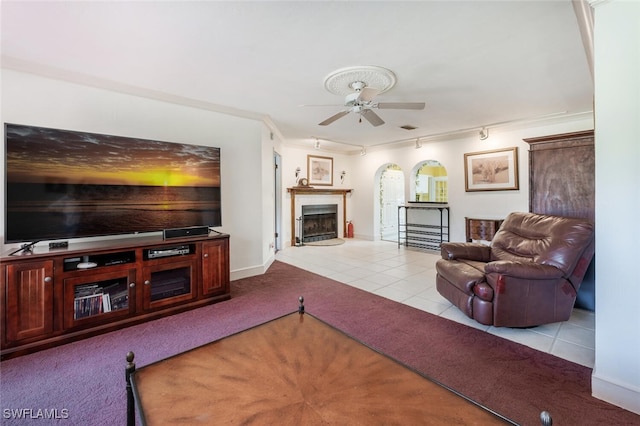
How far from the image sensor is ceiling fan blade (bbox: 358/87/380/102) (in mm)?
2729

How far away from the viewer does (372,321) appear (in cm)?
269

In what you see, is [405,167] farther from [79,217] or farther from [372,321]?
[79,217]

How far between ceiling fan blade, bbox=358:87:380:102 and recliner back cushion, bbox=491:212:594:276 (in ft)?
7.27

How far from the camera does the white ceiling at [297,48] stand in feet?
6.18

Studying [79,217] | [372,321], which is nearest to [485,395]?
[372,321]

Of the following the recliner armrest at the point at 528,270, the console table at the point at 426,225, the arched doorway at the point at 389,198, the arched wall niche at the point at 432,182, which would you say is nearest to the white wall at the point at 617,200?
the recliner armrest at the point at 528,270

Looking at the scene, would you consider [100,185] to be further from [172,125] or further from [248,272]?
[248,272]

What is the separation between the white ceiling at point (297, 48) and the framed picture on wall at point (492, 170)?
1.43 metres

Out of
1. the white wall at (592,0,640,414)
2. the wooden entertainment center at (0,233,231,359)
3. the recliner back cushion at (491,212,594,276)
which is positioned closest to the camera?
the white wall at (592,0,640,414)

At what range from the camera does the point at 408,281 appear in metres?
3.93

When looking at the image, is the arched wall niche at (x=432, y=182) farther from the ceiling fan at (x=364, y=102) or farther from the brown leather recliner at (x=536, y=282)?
the brown leather recliner at (x=536, y=282)

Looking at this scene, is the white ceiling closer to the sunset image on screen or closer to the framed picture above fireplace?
the sunset image on screen

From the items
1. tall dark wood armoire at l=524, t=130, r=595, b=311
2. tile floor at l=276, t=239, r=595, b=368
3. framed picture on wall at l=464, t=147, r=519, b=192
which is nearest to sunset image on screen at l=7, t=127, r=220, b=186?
tile floor at l=276, t=239, r=595, b=368

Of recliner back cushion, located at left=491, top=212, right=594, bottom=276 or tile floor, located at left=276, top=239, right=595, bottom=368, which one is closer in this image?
tile floor, located at left=276, top=239, right=595, bottom=368
